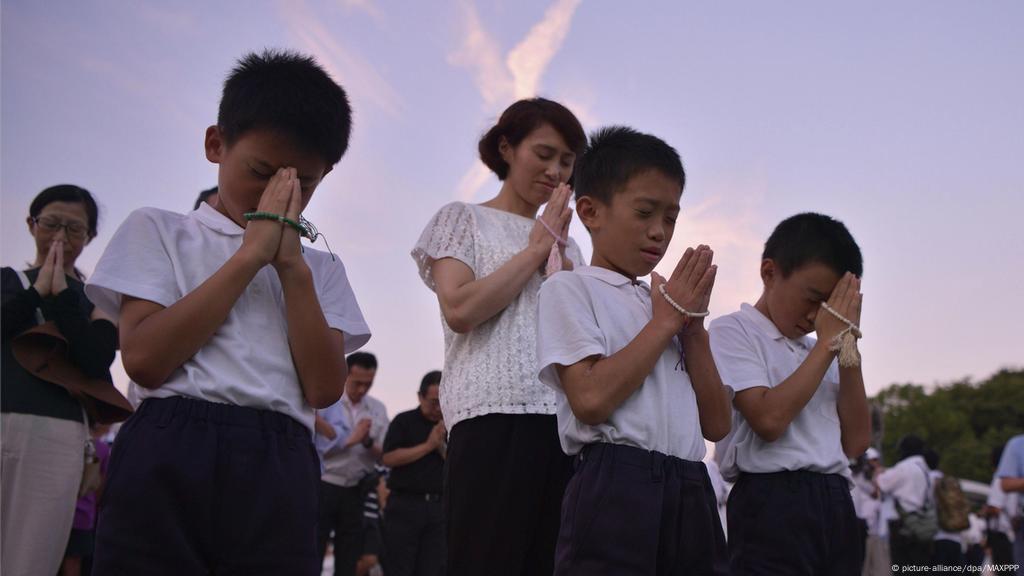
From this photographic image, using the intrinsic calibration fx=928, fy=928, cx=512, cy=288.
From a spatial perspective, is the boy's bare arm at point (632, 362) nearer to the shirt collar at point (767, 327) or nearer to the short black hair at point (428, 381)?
the shirt collar at point (767, 327)

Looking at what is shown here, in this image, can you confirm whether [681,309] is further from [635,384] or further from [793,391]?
[793,391]

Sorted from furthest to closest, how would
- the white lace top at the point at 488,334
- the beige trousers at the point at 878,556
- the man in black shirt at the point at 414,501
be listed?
the beige trousers at the point at 878,556
the man in black shirt at the point at 414,501
the white lace top at the point at 488,334

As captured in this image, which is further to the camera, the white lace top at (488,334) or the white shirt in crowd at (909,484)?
the white shirt in crowd at (909,484)

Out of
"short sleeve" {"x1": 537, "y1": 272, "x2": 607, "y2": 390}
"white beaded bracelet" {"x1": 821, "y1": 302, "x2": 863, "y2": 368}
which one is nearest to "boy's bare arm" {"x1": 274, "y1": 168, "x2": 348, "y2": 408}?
"short sleeve" {"x1": 537, "y1": 272, "x2": 607, "y2": 390}

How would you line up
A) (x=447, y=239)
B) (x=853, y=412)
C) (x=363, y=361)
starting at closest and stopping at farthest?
(x=447, y=239) < (x=853, y=412) < (x=363, y=361)

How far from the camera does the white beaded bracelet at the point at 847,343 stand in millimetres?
3193

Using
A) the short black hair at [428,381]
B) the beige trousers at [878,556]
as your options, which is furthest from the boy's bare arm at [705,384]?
the beige trousers at [878,556]

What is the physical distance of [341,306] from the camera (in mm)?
2498

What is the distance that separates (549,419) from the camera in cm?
297

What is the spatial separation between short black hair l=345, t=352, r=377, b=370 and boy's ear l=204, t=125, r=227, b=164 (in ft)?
21.2

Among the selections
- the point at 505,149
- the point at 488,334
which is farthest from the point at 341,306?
the point at 505,149

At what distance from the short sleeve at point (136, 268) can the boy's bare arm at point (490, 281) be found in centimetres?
104

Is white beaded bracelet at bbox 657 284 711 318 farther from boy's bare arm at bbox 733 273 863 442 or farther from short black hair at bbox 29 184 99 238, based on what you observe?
short black hair at bbox 29 184 99 238

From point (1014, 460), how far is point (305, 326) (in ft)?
24.3
